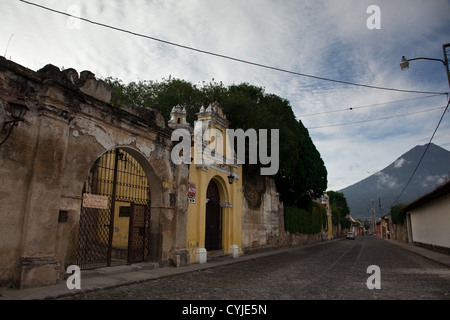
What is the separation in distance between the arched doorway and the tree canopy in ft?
12.6

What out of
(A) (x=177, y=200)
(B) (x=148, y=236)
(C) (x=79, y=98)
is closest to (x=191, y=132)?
(A) (x=177, y=200)

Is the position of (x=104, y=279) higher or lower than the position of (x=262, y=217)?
lower

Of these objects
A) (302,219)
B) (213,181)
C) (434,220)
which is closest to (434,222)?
(434,220)

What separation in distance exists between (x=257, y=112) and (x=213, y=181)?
522 cm

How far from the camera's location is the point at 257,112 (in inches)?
706

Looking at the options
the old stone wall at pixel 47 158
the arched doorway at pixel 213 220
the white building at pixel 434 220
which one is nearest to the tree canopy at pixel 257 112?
the arched doorway at pixel 213 220

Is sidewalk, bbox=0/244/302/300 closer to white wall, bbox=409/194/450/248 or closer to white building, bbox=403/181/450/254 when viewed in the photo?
white building, bbox=403/181/450/254

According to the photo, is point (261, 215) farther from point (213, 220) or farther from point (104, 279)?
point (104, 279)

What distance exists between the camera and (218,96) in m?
19.4

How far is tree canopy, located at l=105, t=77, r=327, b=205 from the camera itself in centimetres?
1781

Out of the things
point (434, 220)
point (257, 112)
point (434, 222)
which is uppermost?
point (257, 112)

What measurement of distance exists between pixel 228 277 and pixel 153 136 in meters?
5.04

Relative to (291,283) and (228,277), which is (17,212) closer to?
(228,277)

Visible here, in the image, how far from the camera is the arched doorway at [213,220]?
14.4m
